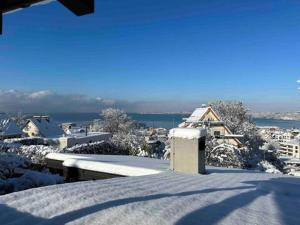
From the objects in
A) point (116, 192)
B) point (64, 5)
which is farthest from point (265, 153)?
point (64, 5)

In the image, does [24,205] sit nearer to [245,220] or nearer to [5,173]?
[245,220]

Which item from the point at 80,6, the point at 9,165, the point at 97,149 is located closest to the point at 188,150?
the point at 9,165

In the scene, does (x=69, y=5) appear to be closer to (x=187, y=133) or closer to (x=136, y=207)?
(x=136, y=207)

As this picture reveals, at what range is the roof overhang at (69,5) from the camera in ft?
6.49

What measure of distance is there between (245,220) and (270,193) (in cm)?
204

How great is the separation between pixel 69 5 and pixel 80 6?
Answer: 7 cm

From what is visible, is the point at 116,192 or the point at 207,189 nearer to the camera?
the point at 116,192

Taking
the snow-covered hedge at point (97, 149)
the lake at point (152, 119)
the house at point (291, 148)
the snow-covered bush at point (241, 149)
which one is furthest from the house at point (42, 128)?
the house at point (291, 148)

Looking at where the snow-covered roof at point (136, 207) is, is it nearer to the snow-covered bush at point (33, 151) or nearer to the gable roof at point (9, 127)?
the snow-covered bush at point (33, 151)

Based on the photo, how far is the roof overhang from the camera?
1.98 meters

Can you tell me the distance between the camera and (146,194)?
12.8 feet

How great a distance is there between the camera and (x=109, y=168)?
7.92 metres

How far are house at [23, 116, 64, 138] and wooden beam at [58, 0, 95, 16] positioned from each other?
4684 centimetres

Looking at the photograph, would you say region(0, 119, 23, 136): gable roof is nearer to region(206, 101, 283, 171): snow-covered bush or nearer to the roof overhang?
region(206, 101, 283, 171): snow-covered bush
